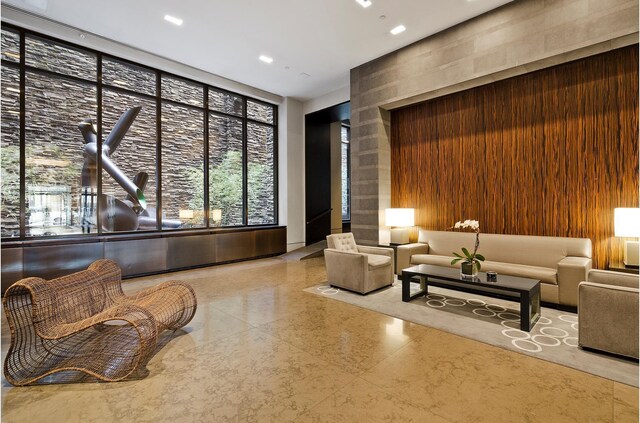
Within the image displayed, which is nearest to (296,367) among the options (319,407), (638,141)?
(319,407)

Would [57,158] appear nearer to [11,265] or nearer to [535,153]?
[11,265]

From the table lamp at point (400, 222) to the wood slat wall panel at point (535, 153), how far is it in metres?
0.41

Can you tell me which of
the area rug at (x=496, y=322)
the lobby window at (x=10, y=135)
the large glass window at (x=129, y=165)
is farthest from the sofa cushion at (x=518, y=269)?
the lobby window at (x=10, y=135)

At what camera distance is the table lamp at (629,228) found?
346 cm

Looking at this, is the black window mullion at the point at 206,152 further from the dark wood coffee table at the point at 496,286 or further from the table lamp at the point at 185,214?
the dark wood coffee table at the point at 496,286

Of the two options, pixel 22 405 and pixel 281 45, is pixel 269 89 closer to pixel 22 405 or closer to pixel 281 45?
pixel 281 45

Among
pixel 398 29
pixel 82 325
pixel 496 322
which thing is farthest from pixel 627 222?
pixel 82 325

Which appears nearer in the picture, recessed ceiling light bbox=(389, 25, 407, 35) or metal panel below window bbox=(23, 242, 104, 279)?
metal panel below window bbox=(23, 242, 104, 279)

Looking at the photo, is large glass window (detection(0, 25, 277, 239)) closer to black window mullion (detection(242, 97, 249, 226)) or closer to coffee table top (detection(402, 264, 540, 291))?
black window mullion (detection(242, 97, 249, 226))

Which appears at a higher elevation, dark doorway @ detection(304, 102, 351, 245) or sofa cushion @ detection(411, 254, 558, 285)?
dark doorway @ detection(304, 102, 351, 245)

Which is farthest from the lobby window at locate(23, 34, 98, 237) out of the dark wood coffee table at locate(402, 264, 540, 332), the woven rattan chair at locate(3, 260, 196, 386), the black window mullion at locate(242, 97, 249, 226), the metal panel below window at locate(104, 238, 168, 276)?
the dark wood coffee table at locate(402, 264, 540, 332)

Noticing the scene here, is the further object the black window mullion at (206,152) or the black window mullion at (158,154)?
the black window mullion at (206,152)

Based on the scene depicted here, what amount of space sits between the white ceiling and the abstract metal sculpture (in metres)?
1.46

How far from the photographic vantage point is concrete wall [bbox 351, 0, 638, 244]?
147 inches
